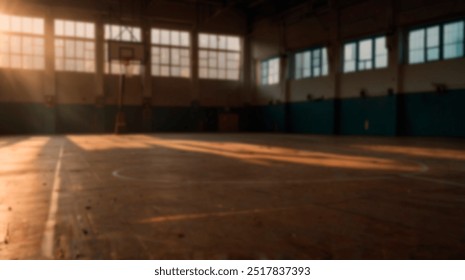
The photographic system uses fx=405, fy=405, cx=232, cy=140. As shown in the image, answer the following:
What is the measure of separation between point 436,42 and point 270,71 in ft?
41.2

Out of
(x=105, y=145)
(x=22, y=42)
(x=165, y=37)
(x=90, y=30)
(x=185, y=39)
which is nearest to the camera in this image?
(x=105, y=145)

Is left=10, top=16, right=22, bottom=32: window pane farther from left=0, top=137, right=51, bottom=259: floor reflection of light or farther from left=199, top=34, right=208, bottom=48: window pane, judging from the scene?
left=0, top=137, right=51, bottom=259: floor reflection of light

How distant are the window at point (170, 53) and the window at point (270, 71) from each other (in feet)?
18.4

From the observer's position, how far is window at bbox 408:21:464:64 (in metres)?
18.1

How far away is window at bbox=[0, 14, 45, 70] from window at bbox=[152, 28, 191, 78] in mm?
7107

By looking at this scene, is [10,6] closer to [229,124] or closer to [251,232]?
[229,124]

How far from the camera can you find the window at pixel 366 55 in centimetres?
2152

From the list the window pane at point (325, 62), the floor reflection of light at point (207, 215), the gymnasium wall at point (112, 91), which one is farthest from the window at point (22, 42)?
the floor reflection of light at point (207, 215)

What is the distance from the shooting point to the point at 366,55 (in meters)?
22.5

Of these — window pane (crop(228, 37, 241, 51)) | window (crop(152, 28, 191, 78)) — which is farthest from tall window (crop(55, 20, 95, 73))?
window pane (crop(228, 37, 241, 51))

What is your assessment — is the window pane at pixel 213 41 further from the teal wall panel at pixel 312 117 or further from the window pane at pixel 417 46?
the window pane at pixel 417 46

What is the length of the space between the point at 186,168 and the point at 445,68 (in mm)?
16151

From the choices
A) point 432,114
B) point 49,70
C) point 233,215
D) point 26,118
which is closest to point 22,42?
point 49,70

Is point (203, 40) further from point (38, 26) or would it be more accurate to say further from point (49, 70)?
point (38, 26)
